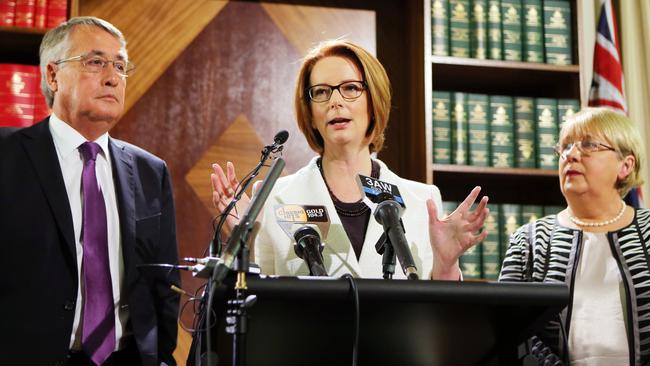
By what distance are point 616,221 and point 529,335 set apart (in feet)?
3.68

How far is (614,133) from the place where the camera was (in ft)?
8.89

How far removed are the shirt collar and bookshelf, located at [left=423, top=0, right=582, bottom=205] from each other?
5.09 feet

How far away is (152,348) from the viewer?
2094 mm

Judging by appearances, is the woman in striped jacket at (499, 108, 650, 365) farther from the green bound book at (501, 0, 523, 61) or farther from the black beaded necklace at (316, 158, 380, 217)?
the green bound book at (501, 0, 523, 61)

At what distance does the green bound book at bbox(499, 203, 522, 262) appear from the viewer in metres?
3.51

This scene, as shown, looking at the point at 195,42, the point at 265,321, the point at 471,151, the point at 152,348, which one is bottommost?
the point at 152,348

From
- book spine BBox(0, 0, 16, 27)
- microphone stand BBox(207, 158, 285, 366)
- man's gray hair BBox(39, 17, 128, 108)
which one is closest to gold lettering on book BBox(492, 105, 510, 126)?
man's gray hair BBox(39, 17, 128, 108)

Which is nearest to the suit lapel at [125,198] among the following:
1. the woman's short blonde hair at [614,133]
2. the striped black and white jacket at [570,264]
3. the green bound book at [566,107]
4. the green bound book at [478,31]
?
the striped black and white jacket at [570,264]

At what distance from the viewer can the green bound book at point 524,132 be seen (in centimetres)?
355

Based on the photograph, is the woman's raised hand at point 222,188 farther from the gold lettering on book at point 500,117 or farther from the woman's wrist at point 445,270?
the gold lettering on book at point 500,117

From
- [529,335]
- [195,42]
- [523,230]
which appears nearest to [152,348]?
[529,335]

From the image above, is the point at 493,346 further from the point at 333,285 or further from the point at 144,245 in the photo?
the point at 144,245

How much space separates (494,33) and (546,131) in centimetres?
50

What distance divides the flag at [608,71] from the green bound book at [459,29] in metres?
0.70
